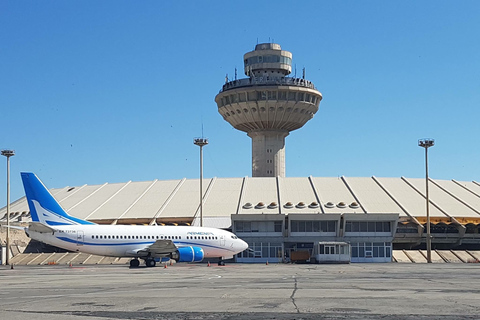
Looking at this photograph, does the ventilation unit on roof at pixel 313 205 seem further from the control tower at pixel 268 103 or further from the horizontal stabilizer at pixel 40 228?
the horizontal stabilizer at pixel 40 228

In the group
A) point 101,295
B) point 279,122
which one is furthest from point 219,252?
point 279,122

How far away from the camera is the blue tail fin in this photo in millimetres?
47969

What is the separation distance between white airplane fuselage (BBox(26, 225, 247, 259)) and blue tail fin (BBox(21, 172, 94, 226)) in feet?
2.48

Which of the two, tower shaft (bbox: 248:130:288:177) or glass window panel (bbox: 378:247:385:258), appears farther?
tower shaft (bbox: 248:130:288:177)

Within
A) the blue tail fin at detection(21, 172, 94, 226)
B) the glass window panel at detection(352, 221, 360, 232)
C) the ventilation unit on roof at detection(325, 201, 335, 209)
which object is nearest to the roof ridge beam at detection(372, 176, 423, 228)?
the glass window panel at detection(352, 221, 360, 232)

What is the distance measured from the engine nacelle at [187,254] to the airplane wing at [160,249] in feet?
2.00

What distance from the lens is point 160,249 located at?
167ft

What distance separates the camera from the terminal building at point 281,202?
66.2 metres

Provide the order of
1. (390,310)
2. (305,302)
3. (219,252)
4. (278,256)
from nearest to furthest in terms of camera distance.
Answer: (390,310), (305,302), (219,252), (278,256)

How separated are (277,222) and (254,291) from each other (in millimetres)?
42333

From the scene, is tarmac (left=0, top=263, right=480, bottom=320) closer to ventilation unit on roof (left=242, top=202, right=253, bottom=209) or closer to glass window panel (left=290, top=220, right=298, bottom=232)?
glass window panel (left=290, top=220, right=298, bottom=232)

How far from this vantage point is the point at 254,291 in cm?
2439

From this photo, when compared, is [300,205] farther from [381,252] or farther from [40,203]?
[40,203]

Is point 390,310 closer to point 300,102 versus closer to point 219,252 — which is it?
point 219,252
